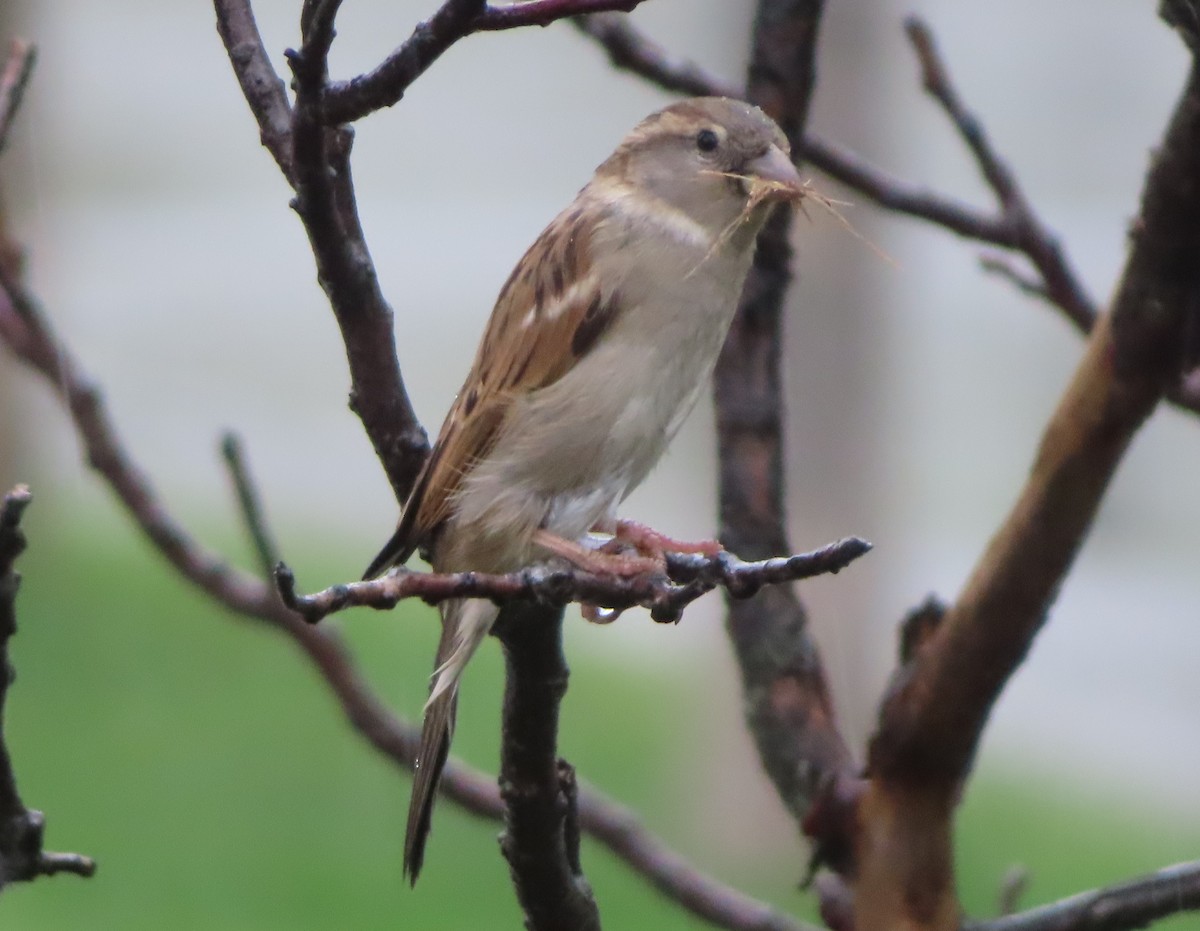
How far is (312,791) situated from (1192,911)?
20.5ft

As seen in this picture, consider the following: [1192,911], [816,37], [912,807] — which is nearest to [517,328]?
[816,37]

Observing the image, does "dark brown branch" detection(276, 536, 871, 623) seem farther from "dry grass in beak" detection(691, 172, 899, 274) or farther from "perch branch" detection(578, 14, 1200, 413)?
"perch branch" detection(578, 14, 1200, 413)

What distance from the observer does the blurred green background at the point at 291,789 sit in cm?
680

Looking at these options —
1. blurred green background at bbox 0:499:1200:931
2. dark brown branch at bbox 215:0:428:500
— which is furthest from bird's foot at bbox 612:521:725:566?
blurred green background at bbox 0:499:1200:931

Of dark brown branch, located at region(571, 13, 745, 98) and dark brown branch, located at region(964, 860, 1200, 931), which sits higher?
dark brown branch, located at region(571, 13, 745, 98)

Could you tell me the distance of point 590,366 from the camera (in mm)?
2479

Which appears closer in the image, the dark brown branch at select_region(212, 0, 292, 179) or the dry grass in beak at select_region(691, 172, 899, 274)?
the dark brown branch at select_region(212, 0, 292, 179)

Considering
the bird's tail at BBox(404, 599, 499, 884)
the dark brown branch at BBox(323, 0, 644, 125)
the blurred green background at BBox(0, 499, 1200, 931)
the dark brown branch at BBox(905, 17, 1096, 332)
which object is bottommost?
the blurred green background at BBox(0, 499, 1200, 931)

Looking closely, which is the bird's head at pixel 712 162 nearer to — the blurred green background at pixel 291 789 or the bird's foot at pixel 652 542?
the bird's foot at pixel 652 542

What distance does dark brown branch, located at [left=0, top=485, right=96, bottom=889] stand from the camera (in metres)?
1.58

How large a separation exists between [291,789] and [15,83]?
19.6ft

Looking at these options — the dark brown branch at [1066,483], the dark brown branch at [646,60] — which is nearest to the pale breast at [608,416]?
the dark brown branch at [646,60]

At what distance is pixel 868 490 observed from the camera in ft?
24.5

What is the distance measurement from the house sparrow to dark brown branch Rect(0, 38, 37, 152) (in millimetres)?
642
